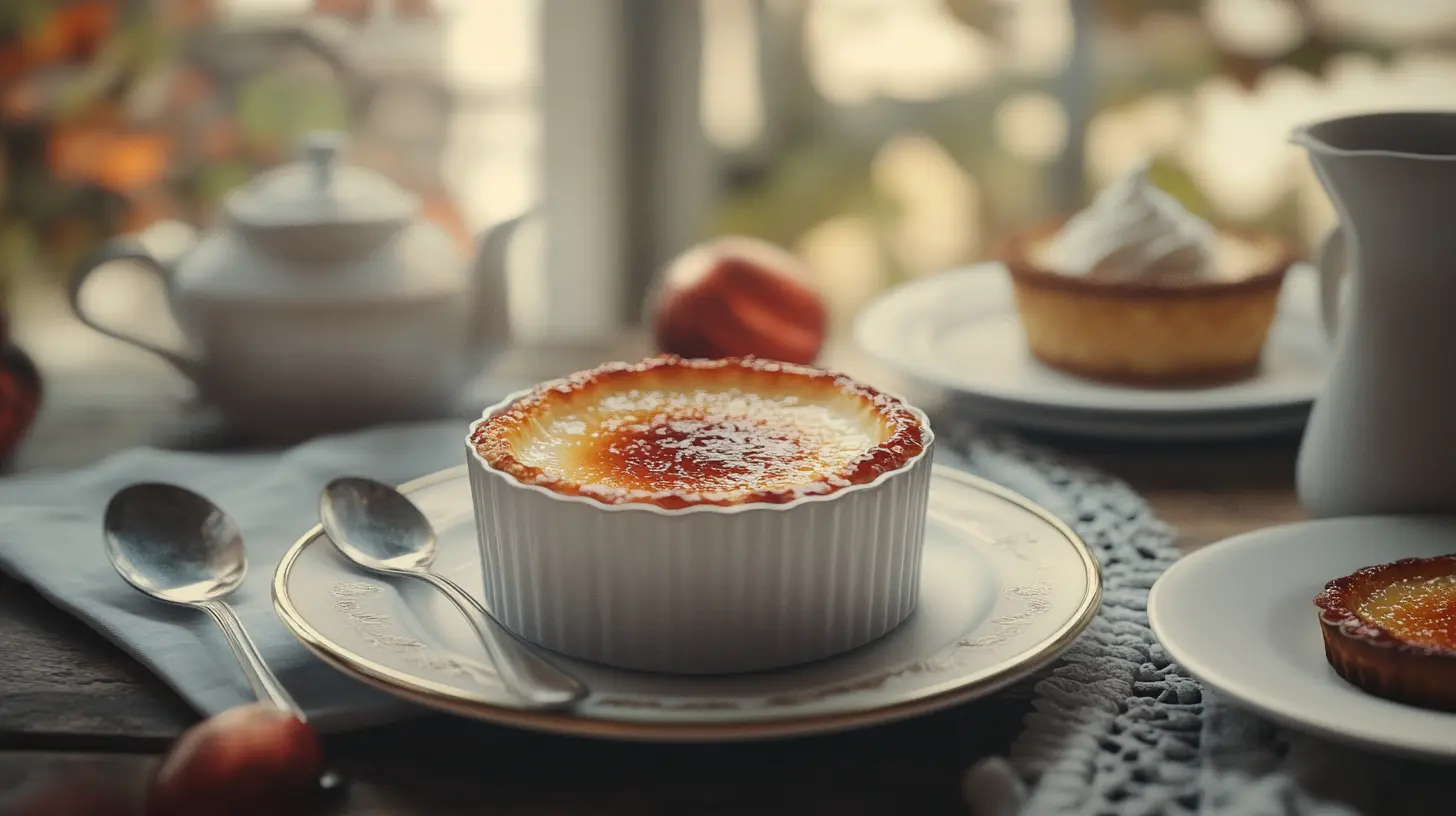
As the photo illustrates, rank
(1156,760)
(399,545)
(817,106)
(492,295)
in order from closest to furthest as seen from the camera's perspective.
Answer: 1. (1156,760)
2. (399,545)
3. (492,295)
4. (817,106)

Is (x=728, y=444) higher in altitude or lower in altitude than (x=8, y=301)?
higher

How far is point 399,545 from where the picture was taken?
3.83 feet

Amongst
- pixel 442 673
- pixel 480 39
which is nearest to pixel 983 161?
pixel 480 39

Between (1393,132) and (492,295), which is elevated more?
(1393,132)

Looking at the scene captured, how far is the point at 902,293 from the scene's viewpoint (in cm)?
192

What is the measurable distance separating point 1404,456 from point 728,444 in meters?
0.57

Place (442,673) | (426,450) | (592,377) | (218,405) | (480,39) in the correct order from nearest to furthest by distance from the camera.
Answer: (442,673) → (592,377) → (426,450) → (218,405) → (480,39)

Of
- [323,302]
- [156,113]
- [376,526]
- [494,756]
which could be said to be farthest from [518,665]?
[156,113]

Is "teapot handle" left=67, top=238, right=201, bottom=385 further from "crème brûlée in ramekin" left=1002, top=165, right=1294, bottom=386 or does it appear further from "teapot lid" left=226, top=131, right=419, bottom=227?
"crème brûlée in ramekin" left=1002, top=165, right=1294, bottom=386

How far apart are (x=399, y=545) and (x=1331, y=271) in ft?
3.31

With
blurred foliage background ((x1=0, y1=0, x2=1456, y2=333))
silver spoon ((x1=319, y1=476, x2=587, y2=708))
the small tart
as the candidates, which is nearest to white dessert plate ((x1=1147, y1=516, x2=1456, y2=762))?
the small tart

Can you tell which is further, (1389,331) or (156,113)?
(156,113)

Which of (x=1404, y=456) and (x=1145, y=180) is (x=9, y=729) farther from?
(x=1145, y=180)

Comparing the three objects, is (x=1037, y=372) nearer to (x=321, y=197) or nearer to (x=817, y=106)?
(x=321, y=197)
